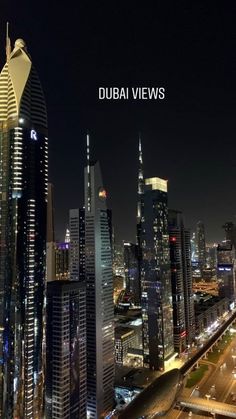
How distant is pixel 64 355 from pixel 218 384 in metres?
36.7

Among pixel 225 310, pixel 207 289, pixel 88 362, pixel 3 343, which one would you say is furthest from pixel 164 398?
pixel 207 289

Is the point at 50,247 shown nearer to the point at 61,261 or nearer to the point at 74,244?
the point at 61,261

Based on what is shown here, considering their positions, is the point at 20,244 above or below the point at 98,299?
above

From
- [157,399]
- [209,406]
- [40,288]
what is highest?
[40,288]

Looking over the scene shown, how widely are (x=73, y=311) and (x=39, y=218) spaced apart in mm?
18618

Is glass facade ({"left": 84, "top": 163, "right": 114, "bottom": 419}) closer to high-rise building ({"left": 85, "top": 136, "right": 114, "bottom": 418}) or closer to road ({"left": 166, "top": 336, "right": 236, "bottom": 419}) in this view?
high-rise building ({"left": 85, "top": 136, "right": 114, "bottom": 418})

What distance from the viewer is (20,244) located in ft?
183

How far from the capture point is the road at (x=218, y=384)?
63.3 metres

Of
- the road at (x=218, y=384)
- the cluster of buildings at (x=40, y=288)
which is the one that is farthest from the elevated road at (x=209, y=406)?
the cluster of buildings at (x=40, y=288)

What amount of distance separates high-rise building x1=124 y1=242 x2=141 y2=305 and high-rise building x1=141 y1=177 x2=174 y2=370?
54.5 meters

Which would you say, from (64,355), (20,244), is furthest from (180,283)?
(20,244)

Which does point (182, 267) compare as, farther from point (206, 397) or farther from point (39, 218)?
point (39, 218)

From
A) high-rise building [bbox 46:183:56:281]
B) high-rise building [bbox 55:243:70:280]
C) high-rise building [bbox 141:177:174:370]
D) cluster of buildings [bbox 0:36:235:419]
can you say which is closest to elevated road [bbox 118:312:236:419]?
cluster of buildings [bbox 0:36:235:419]

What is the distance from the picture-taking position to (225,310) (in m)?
140
